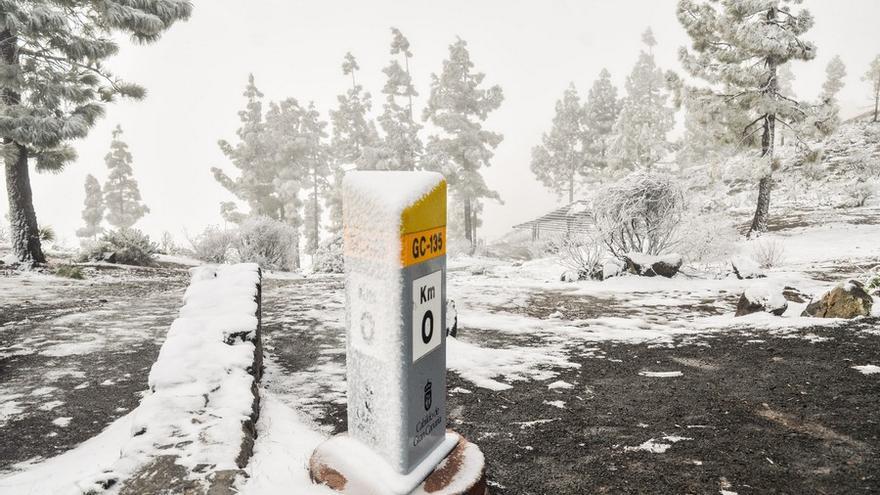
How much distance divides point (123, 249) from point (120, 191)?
30.3 meters

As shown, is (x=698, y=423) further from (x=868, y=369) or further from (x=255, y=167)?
(x=255, y=167)

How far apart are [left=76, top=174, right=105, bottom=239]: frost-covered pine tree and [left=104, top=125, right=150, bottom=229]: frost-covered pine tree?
1605mm

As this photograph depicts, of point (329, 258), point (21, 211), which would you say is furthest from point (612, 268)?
point (21, 211)

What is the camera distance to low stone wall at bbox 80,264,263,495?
85.7 inches

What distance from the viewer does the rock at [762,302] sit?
19.8 feet

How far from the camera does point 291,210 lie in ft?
99.9

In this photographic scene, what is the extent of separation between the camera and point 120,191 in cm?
3800

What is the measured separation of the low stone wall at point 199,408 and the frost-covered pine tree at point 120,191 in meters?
41.1

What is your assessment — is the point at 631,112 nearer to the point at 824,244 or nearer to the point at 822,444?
the point at 824,244

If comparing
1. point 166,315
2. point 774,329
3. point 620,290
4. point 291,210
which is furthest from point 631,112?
point 166,315

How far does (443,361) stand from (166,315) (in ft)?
21.3

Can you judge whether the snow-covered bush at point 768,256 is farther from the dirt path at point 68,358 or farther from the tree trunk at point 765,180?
the dirt path at point 68,358

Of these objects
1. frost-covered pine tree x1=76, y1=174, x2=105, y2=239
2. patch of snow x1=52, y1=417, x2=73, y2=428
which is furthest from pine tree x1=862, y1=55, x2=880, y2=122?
frost-covered pine tree x1=76, y1=174, x2=105, y2=239

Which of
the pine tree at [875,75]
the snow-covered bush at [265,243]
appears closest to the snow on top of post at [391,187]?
the snow-covered bush at [265,243]
